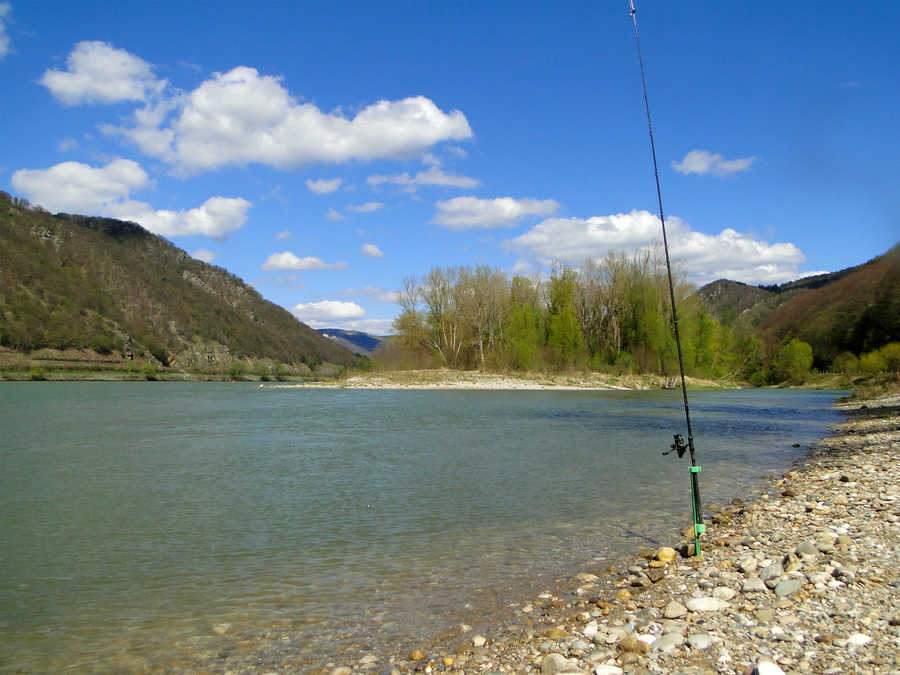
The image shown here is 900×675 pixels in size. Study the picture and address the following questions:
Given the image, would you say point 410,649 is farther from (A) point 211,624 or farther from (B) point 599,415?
(B) point 599,415

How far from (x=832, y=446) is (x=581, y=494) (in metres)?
9.59

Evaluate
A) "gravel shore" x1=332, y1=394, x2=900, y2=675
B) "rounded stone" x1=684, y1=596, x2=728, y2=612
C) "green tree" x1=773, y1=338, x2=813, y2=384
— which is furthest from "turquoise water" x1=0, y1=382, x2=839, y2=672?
"green tree" x1=773, y1=338, x2=813, y2=384

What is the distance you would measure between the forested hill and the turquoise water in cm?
11616

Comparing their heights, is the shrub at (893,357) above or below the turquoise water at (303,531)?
above

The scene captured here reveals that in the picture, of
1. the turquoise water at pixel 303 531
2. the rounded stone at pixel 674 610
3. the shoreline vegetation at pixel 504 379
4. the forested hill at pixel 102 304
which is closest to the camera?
the rounded stone at pixel 674 610

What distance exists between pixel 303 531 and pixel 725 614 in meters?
5.54

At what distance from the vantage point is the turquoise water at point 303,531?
199 inches

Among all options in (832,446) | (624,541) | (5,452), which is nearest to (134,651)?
(624,541)

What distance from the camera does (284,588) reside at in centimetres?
599

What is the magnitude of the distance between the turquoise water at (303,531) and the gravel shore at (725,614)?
1.86 ft

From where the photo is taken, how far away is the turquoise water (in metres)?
5.07

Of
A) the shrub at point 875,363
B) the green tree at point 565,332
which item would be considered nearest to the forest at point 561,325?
the green tree at point 565,332

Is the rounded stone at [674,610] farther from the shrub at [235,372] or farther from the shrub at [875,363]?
the shrub at [235,372]

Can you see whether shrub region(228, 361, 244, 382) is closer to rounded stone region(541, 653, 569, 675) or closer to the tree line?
the tree line
